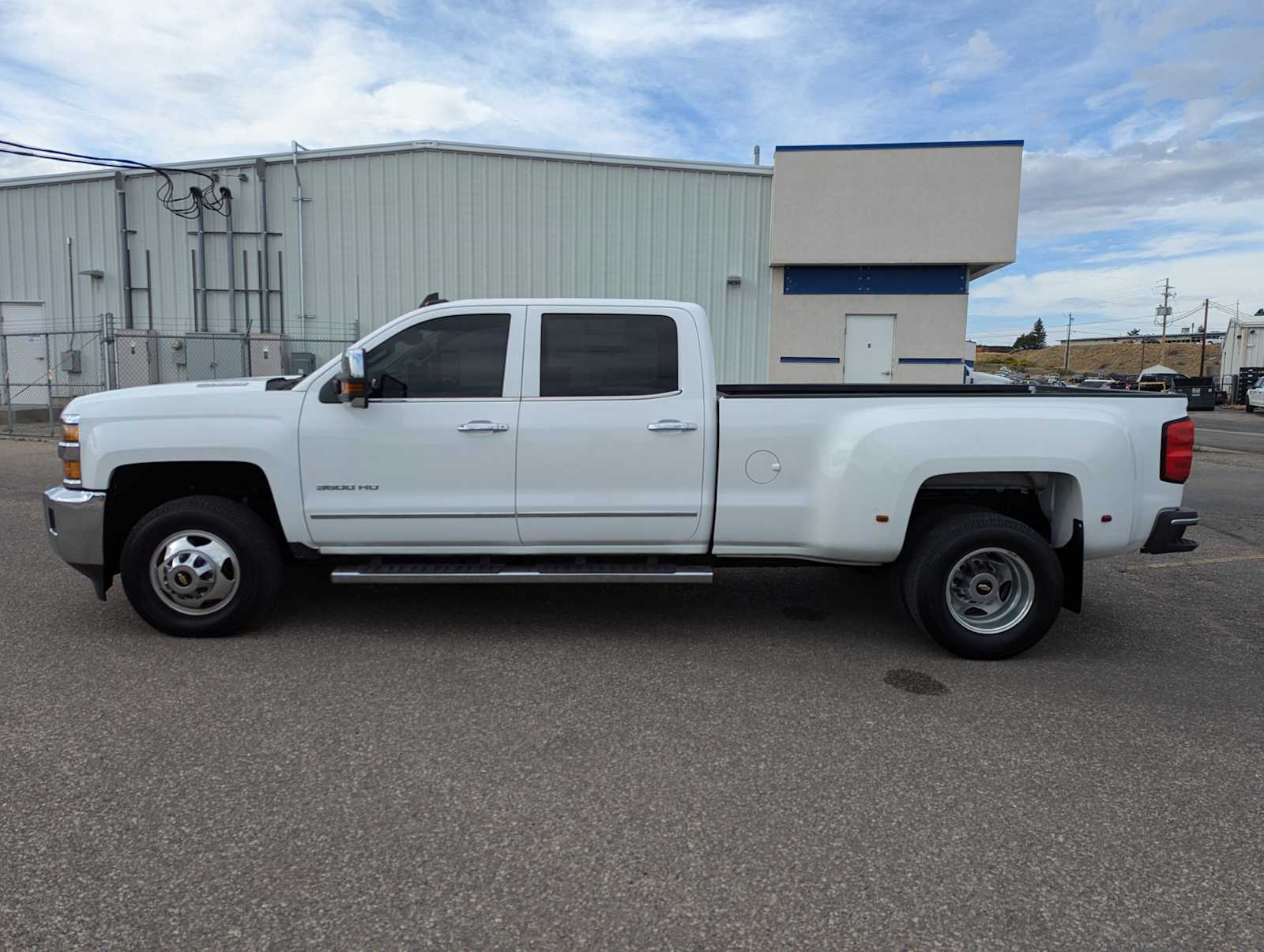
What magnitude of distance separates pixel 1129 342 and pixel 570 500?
171100mm

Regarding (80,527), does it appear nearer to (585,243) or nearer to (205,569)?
(205,569)

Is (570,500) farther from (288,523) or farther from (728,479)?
(288,523)

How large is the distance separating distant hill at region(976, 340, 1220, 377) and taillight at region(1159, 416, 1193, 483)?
95.9 metres

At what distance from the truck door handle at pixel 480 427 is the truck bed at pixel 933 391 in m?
1.29

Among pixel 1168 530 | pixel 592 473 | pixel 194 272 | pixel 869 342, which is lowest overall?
pixel 1168 530

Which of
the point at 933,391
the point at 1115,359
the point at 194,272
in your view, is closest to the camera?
the point at 933,391

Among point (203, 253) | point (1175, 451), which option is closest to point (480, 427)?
point (1175, 451)

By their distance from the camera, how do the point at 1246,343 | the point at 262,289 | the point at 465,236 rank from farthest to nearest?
1. the point at 1246,343
2. the point at 262,289
3. the point at 465,236

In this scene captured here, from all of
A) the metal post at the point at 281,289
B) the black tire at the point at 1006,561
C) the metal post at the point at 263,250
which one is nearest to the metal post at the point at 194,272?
the metal post at the point at 263,250

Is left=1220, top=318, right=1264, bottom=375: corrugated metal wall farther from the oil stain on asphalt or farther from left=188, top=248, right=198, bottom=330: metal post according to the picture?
the oil stain on asphalt

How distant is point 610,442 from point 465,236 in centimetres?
1525

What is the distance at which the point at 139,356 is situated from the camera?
59.5 feet

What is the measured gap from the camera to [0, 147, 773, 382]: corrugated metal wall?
19.1 metres

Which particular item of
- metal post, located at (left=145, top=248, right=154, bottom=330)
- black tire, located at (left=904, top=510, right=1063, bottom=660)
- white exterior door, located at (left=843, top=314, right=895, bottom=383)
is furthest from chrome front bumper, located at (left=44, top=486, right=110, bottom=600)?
metal post, located at (left=145, top=248, right=154, bottom=330)
